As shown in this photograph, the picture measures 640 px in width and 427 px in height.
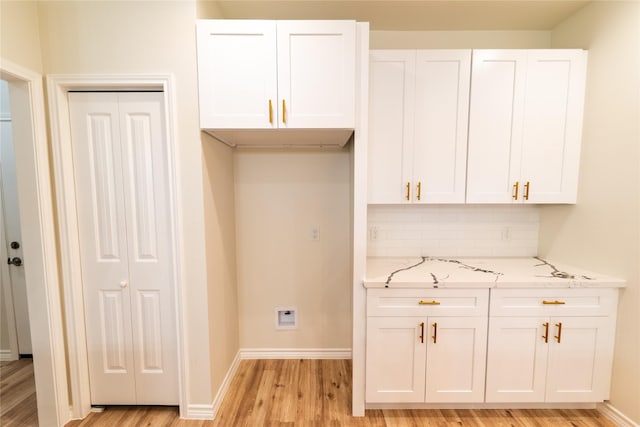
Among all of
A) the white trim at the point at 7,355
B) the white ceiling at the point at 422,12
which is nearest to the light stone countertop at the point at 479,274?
the white ceiling at the point at 422,12

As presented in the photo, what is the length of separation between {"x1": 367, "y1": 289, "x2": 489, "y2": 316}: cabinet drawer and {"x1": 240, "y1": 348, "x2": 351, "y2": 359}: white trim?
0.96 meters

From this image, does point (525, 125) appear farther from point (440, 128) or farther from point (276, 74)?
point (276, 74)

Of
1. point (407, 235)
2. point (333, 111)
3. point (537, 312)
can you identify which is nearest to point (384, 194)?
point (407, 235)

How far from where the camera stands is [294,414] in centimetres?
193

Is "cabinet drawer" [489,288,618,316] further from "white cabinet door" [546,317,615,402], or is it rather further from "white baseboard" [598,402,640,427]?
"white baseboard" [598,402,640,427]

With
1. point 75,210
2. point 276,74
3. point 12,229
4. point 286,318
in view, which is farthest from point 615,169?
point 12,229

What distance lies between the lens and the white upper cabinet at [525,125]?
1.96 meters

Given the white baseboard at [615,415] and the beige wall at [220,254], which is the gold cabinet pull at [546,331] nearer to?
the white baseboard at [615,415]

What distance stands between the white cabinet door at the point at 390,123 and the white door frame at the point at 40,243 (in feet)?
6.62

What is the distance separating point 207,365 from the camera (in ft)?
6.10

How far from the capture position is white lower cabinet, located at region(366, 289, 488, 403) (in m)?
1.83

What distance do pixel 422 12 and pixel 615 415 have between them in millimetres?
2954

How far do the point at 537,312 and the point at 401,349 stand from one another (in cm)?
89

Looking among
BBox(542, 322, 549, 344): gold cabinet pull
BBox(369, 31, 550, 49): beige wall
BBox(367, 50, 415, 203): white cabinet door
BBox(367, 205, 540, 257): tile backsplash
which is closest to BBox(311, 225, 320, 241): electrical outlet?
BBox(367, 205, 540, 257): tile backsplash
